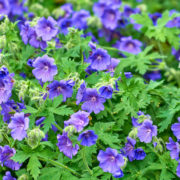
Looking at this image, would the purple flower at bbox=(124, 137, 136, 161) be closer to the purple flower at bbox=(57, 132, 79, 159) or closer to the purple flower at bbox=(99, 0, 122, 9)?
the purple flower at bbox=(57, 132, 79, 159)

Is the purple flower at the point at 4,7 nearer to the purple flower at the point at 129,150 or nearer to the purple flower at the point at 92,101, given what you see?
the purple flower at the point at 92,101

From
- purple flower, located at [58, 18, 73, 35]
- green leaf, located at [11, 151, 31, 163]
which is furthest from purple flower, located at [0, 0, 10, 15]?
green leaf, located at [11, 151, 31, 163]

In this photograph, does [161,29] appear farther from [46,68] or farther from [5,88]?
[5,88]

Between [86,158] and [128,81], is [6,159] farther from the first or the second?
[128,81]

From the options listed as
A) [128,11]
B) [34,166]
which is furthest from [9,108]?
[128,11]

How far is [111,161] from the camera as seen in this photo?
1.78m

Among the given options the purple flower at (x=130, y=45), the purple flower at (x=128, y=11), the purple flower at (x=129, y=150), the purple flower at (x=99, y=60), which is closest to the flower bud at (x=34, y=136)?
the purple flower at (x=129, y=150)

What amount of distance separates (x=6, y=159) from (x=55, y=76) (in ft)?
1.89

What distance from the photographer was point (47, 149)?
1.87 meters

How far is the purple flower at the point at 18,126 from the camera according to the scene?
1.78 metres

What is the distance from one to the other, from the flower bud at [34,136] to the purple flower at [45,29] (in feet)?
2.39

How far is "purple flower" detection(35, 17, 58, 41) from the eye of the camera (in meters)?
2.22

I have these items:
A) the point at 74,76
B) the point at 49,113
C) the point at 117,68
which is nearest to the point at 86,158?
the point at 49,113

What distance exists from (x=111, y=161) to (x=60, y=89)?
0.52 metres
